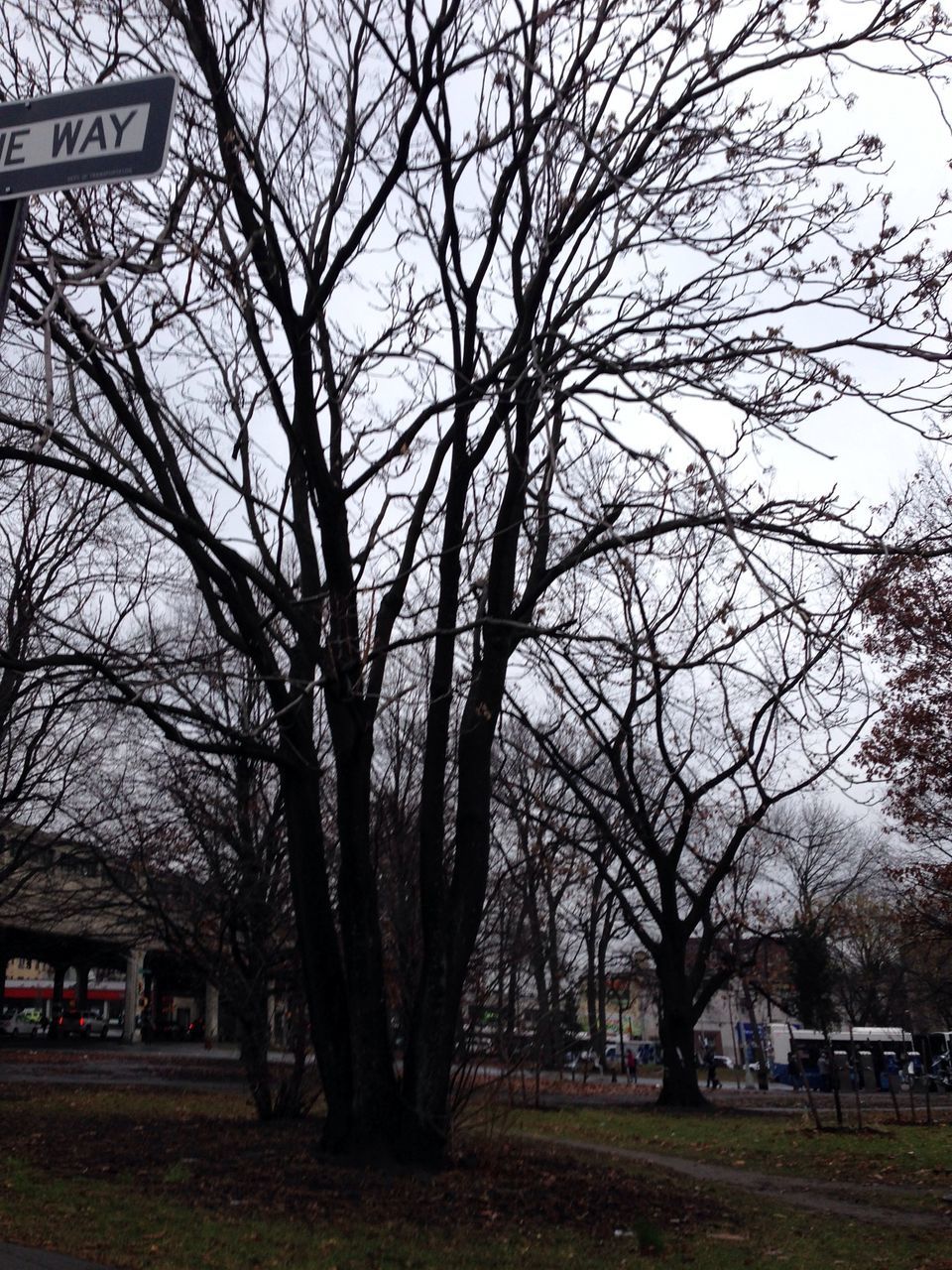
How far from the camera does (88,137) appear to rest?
3881mm

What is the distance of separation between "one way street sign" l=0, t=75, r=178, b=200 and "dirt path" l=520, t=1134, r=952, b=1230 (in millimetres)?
10246

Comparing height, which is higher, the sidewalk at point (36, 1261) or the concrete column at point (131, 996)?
the concrete column at point (131, 996)

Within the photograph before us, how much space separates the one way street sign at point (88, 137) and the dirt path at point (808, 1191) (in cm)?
1025

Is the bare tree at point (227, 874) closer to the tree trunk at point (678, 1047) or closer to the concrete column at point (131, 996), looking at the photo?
the tree trunk at point (678, 1047)

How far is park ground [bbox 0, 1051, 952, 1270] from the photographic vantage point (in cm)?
752

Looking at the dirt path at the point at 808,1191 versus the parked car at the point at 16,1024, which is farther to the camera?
the parked car at the point at 16,1024

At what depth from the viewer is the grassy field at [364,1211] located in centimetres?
737

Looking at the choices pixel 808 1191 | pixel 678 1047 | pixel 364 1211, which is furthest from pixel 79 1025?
pixel 364 1211

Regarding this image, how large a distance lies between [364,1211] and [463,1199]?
3.37 ft

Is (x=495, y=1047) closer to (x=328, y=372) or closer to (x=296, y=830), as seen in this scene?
(x=296, y=830)

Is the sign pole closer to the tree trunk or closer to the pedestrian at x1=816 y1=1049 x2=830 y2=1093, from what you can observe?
the tree trunk

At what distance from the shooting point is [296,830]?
447 inches

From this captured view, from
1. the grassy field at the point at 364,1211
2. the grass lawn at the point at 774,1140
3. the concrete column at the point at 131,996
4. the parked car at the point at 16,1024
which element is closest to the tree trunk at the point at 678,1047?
the grass lawn at the point at 774,1140

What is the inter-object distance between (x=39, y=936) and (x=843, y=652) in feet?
129
